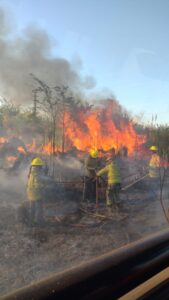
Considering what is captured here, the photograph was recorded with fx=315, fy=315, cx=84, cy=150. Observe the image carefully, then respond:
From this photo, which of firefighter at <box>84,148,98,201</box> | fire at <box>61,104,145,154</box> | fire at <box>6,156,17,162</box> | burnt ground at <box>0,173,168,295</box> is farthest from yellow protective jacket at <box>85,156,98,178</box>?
fire at <box>61,104,145,154</box>

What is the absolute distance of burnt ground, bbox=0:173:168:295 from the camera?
5.58 m

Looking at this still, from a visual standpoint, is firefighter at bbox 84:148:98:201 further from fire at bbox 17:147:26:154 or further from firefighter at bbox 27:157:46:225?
fire at bbox 17:147:26:154

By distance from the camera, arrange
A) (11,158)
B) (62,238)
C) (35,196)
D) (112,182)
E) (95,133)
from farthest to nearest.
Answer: (95,133) < (11,158) < (112,182) < (35,196) < (62,238)

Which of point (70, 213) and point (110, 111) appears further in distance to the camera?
point (110, 111)

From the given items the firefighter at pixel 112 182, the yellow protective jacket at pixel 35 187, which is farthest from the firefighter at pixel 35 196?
the firefighter at pixel 112 182

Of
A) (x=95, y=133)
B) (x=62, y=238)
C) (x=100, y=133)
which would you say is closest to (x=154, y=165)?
(x=62, y=238)

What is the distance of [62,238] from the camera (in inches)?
290

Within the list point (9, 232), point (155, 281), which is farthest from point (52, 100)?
point (155, 281)

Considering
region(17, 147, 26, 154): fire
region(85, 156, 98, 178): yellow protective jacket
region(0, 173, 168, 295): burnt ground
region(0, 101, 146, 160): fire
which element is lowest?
region(0, 173, 168, 295): burnt ground

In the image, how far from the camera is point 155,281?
152 cm

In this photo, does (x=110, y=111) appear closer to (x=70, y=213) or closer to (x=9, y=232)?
(x=70, y=213)

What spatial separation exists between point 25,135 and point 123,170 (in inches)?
303

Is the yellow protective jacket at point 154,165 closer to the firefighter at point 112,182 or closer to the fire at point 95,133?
the firefighter at point 112,182

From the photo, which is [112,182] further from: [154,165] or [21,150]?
[21,150]
